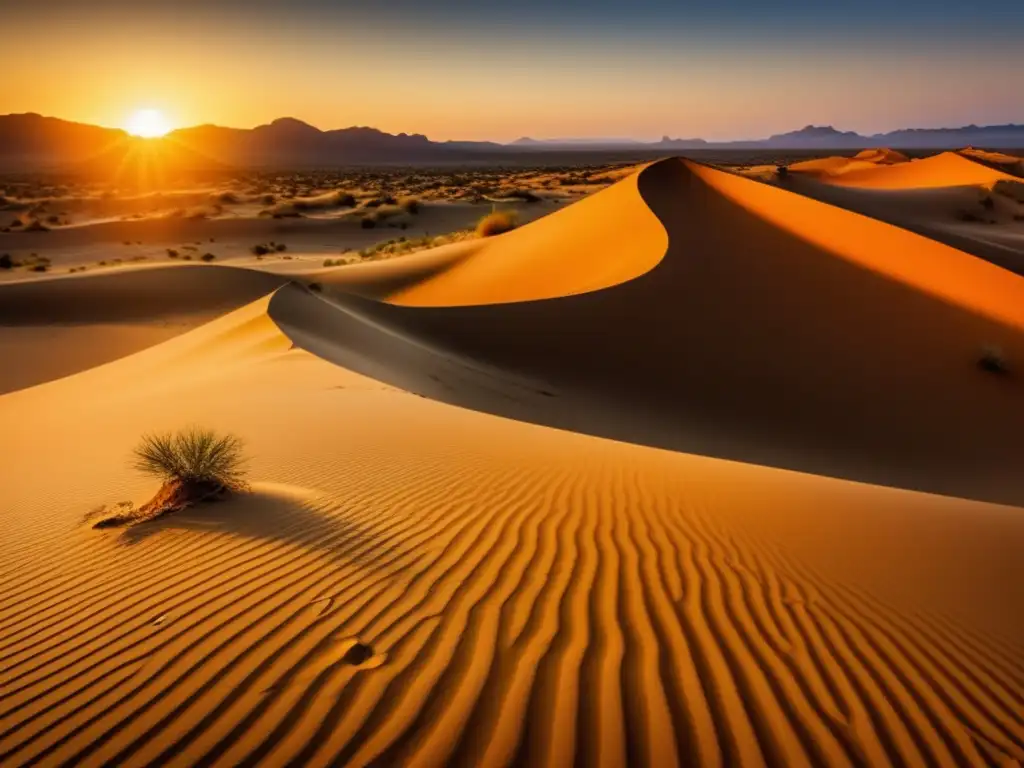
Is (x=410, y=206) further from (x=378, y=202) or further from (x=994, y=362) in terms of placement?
(x=994, y=362)

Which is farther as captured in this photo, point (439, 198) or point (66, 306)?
point (439, 198)

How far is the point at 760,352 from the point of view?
1226cm

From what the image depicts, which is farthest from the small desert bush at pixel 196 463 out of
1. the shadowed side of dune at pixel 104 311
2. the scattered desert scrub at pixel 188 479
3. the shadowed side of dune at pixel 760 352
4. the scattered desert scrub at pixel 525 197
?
the scattered desert scrub at pixel 525 197

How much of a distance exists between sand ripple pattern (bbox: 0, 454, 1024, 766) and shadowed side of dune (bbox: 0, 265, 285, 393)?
42.2ft

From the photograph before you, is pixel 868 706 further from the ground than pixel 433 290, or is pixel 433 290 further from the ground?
pixel 868 706

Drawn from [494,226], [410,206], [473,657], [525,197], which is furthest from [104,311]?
[525,197]

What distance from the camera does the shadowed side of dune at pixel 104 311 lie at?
616 inches

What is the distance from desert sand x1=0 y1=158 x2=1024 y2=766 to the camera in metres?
2.65

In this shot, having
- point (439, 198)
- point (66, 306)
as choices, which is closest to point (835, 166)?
point (439, 198)

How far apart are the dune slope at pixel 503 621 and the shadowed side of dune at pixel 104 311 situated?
10.8 metres

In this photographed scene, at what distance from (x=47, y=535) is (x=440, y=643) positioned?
10.8ft

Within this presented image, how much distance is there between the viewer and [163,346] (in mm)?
14242

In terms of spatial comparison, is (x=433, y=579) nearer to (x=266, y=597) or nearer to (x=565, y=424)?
(x=266, y=597)

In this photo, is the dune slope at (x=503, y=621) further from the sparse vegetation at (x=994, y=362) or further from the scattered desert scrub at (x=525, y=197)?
the scattered desert scrub at (x=525, y=197)
